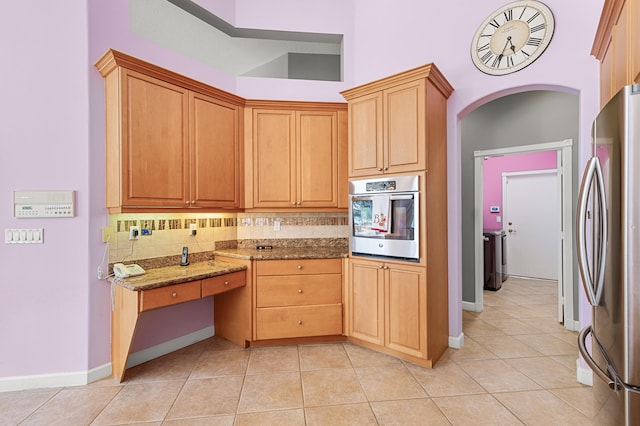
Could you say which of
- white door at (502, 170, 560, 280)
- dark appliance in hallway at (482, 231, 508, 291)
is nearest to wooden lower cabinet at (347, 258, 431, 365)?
dark appliance in hallway at (482, 231, 508, 291)

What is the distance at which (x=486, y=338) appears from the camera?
313 cm

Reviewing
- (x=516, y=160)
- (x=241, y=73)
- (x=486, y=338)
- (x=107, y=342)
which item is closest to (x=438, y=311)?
(x=486, y=338)

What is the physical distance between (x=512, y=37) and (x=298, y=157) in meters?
2.16

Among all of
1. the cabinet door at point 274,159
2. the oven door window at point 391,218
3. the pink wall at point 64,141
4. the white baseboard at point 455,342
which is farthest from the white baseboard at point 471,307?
the cabinet door at point 274,159

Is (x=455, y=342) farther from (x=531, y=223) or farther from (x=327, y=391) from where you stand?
(x=531, y=223)

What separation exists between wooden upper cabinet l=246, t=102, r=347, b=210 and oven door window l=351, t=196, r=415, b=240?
1.43 ft

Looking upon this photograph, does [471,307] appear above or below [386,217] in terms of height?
below

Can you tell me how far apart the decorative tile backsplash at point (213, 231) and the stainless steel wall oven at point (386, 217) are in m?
0.71

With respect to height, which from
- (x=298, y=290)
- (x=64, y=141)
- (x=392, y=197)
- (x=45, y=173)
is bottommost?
(x=298, y=290)

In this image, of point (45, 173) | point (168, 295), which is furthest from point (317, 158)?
point (45, 173)

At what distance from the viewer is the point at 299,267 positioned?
9.69ft

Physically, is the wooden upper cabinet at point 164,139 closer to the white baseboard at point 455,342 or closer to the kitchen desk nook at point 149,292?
the kitchen desk nook at point 149,292

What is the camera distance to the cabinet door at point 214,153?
2.77 meters

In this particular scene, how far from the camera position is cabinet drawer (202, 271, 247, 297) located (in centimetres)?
261
